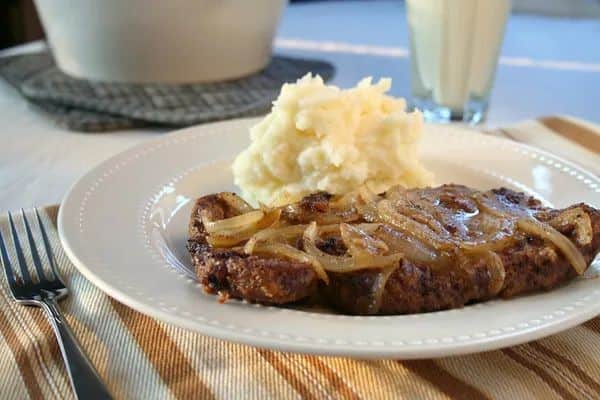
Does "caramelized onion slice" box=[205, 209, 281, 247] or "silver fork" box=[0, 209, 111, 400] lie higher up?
"caramelized onion slice" box=[205, 209, 281, 247]

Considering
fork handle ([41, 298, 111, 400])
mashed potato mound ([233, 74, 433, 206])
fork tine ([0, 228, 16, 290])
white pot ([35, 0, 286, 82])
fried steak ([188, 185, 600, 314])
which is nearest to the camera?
fork handle ([41, 298, 111, 400])

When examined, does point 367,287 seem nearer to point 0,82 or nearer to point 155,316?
point 155,316

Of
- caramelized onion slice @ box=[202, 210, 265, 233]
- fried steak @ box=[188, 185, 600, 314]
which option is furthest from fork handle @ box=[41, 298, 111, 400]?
caramelized onion slice @ box=[202, 210, 265, 233]

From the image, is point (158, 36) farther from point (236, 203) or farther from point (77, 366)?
point (77, 366)

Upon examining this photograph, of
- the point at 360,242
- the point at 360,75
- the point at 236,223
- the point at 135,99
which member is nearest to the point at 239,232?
the point at 236,223

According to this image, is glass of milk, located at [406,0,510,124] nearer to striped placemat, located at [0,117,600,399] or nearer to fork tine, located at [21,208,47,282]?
striped placemat, located at [0,117,600,399]

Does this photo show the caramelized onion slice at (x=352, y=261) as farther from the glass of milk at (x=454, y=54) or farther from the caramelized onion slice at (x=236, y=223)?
the glass of milk at (x=454, y=54)
